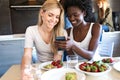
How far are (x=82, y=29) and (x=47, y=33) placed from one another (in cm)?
33

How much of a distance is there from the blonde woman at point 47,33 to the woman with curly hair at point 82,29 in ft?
0.36

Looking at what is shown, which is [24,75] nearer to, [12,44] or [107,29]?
[12,44]

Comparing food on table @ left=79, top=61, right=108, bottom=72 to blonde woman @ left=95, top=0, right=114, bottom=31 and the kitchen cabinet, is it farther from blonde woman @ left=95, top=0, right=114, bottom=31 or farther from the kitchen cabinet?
the kitchen cabinet

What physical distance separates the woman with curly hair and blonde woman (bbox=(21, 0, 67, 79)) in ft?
0.36

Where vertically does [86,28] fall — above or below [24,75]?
above

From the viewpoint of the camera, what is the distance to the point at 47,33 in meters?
1.69

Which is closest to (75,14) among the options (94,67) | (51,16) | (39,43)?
(51,16)

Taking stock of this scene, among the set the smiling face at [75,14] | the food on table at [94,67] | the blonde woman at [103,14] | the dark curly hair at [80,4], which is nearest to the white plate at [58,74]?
the food on table at [94,67]

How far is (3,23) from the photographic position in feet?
11.3

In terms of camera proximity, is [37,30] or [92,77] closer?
[92,77]

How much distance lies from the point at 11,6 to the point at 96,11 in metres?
1.48

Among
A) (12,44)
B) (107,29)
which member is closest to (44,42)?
(12,44)

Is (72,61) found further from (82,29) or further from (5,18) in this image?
(5,18)

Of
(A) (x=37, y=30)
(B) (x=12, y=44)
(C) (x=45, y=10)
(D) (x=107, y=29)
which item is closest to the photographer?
(C) (x=45, y=10)
